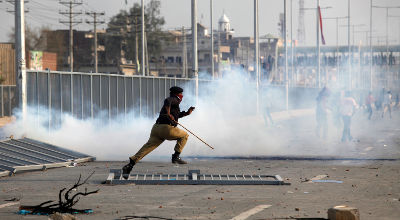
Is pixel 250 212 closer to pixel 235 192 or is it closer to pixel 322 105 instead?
pixel 235 192

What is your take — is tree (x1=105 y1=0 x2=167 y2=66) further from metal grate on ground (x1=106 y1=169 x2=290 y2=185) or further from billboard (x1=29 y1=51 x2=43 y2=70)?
metal grate on ground (x1=106 y1=169 x2=290 y2=185)

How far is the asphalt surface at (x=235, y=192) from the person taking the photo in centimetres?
914

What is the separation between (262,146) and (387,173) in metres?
8.43

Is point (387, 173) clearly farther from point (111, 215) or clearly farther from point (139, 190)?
point (111, 215)

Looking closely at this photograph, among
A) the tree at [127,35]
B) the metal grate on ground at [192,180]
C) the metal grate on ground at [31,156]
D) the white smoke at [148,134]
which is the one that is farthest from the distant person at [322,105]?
the tree at [127,35]

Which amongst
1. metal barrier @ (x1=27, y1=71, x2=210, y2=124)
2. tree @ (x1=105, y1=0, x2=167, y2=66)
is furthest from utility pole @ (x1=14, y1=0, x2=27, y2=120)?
tree @ (x1=105, y1=0, x2=167, y2=66)

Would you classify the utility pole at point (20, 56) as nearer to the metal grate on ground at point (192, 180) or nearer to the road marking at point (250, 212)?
the metal grate on ground at point (192, 180)

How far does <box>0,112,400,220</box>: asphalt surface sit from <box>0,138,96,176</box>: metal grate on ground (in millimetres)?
288

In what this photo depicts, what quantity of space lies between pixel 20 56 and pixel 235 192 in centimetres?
1013

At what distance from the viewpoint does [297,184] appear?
12.4m

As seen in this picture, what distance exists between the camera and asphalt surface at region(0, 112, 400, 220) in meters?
9.14

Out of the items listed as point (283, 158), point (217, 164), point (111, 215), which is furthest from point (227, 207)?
point (283, 158)

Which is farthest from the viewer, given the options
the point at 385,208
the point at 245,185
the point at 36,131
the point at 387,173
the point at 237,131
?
the point at 237,131

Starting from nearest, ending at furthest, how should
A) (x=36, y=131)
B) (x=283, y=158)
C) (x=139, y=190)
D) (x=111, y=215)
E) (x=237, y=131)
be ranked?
(x=111, y=215), (x=139, y=190), (x=283, y=158), (x=36, y=131), (x=237, y=131)
